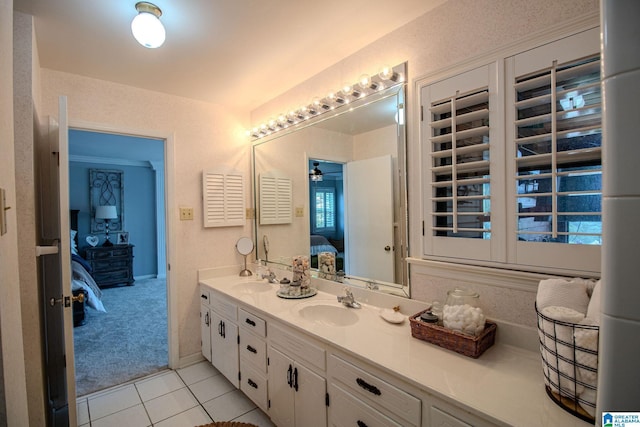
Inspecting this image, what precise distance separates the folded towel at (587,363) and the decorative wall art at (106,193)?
6.57 m

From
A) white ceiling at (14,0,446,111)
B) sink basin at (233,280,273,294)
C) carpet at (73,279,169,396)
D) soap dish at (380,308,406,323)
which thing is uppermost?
white ceiling at (14,0,446,111)

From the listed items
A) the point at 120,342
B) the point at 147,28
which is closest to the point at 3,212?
the point at 147,28

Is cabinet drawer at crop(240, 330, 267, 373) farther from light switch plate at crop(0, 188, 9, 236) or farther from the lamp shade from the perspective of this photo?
the lamp shade

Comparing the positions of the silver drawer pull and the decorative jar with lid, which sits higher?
the decorative jar with lid

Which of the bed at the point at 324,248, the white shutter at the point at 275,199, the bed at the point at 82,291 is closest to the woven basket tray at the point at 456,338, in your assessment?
the bed at the point at 324,248

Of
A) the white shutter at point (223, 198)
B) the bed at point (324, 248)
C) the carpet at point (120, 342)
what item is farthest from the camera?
the white shutter at point (223, 198)

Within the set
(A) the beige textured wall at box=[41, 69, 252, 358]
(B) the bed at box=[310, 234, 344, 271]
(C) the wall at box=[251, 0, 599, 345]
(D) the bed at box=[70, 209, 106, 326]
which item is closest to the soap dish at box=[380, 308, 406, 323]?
(C) the wall at box=[251, 0, 599, 345]

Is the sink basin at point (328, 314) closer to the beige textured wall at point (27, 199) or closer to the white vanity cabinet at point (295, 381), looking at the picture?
the white vanity cabinet at point (295, 381)

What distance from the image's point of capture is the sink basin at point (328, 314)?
5.54ft

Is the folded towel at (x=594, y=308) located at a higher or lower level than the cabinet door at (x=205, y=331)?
higher

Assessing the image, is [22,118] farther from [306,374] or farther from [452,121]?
[452,121]

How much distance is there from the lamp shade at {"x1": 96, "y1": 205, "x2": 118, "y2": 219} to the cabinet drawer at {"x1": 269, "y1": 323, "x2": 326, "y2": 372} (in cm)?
504

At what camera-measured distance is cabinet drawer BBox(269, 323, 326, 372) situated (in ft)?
4.43

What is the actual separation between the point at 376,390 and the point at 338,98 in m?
1.70
